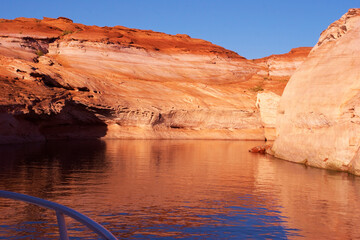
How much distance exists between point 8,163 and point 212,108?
104 feet

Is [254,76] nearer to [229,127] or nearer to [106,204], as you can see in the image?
[229,127]

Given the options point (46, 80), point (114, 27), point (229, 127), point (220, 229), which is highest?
point (114, 27)

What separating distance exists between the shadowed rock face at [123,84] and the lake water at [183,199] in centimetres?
1483

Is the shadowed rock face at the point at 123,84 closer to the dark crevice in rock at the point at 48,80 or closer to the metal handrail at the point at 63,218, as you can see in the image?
the dark crevice in rock at the point at 48,80

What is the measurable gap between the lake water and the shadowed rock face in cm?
1483

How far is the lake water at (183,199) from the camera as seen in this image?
7660 mm

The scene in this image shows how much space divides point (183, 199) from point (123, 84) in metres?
35.1

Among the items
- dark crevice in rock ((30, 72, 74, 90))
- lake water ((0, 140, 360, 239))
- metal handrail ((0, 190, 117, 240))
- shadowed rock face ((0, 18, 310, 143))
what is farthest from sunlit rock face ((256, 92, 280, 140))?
metal handrail ((0, 190, 117, 240))

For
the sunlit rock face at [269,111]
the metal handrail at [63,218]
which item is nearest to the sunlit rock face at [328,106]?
the metal handrail at [63,218]

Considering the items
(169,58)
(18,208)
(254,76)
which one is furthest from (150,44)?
(18,208)

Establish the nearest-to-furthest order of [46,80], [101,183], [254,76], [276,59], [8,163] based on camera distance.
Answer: [101,183] → [8,163] → [46,80] → [254,76] → [276,59]

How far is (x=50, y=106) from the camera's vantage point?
106ft

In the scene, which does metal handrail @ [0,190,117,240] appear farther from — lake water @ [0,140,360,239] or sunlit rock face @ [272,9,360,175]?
sunlit rock face @ [272,9,360,175]

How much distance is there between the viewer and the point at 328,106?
19297mm
